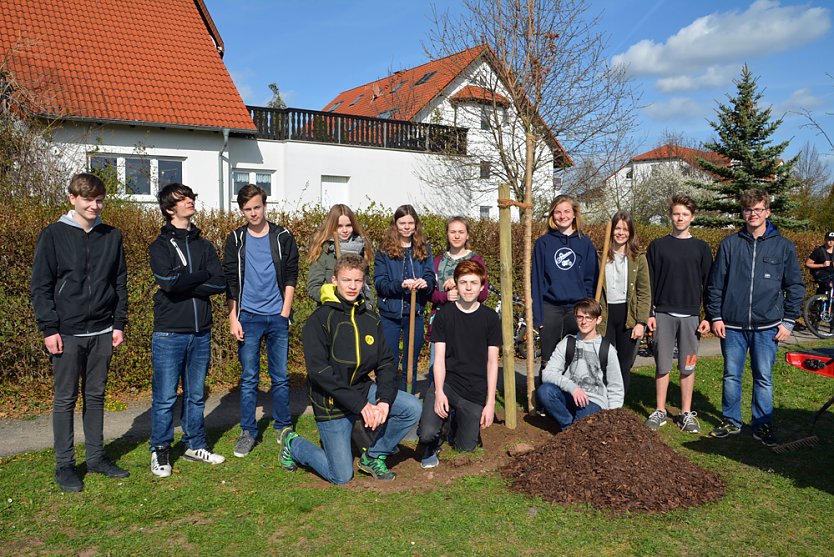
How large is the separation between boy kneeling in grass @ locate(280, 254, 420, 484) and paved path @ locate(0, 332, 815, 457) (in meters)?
1.89

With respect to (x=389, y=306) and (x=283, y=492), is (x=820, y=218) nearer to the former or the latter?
(x=389, y=306)

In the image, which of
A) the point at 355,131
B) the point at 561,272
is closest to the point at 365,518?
the point at 561,272

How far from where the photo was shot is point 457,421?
16.9 ft

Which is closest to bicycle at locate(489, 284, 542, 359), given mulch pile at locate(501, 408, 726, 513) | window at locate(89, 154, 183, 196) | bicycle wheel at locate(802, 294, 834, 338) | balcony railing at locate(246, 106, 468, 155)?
mulch pile at locate(501, 408, 726, 513)

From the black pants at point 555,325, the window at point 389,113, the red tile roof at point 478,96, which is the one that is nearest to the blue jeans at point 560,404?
the black pants at point 555,325

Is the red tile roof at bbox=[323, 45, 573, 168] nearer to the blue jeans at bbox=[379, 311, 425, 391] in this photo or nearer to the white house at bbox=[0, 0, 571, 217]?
the white house at bbox=[0, 0, 571, 217]

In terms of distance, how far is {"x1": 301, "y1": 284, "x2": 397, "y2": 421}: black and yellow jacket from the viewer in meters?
4.39

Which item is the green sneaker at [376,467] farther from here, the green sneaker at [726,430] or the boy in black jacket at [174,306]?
the green sneaker at [726,430]

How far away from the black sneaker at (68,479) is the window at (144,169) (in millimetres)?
10818

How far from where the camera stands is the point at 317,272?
5.38 meters

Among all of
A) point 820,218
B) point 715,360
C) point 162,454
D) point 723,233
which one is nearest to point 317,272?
point 162,454

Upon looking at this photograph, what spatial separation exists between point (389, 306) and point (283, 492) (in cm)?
191

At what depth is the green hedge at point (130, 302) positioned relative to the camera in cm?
639

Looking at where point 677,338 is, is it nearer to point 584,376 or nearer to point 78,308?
point 584,376
